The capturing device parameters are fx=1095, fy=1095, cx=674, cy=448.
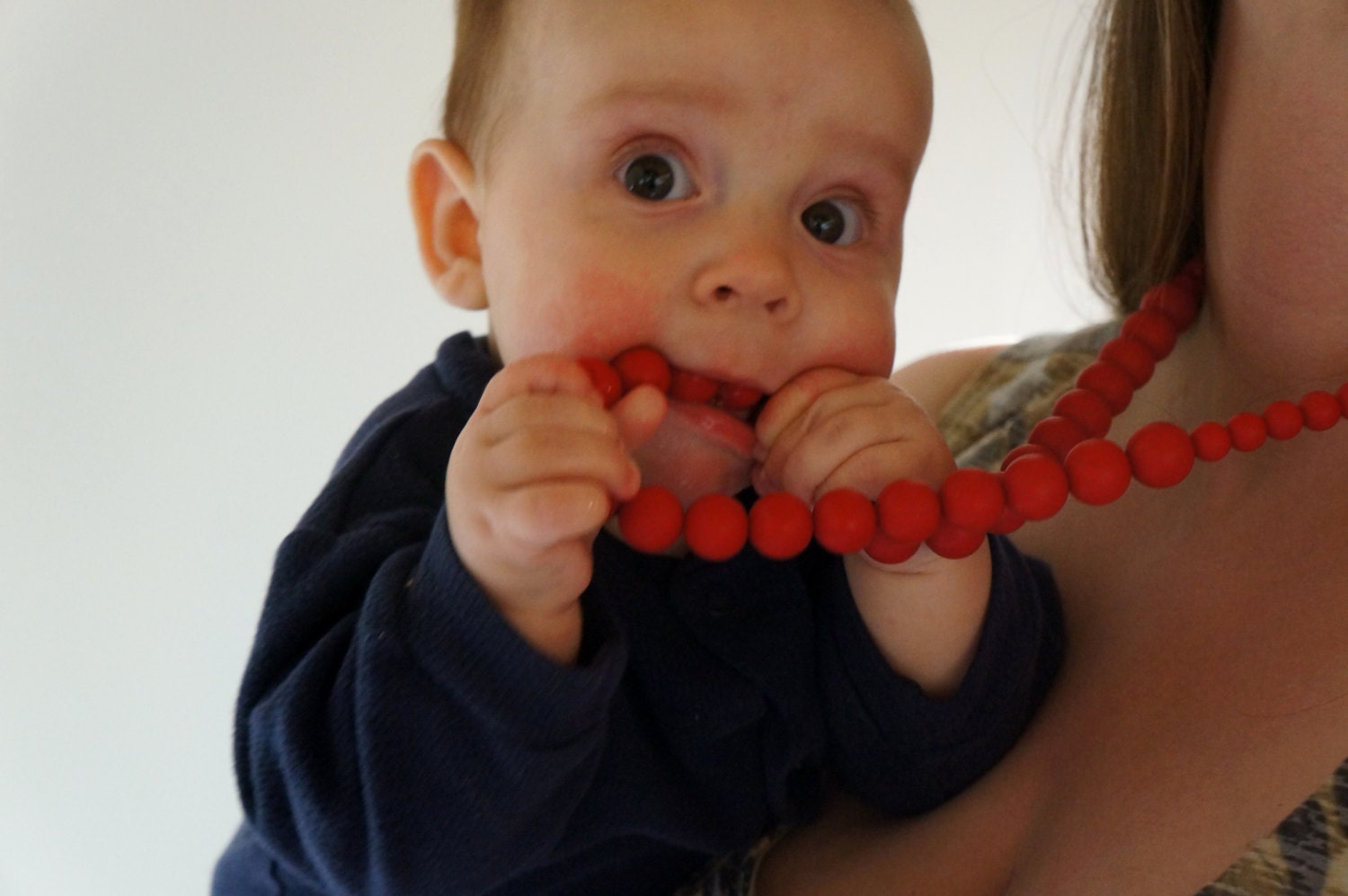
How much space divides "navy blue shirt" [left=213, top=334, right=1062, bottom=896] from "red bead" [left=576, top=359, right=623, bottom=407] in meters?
0.11

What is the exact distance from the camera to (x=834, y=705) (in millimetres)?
753

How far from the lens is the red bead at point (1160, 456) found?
601mm

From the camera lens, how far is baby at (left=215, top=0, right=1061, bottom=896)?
22.1 inches

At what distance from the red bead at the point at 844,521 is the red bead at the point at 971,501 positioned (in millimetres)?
40

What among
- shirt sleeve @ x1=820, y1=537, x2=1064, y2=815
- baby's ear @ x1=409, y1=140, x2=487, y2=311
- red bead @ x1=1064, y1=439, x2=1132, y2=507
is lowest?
shirt sleeve @ x1=820, y1=537, x2=1064, y2=815

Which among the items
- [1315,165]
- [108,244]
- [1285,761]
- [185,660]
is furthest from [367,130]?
[1285,761]

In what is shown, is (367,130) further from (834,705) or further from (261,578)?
(834,705)

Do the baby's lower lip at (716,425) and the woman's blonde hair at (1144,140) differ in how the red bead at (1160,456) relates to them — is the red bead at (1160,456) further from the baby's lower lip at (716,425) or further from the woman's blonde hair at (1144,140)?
the woman's blonde hair at (1144,140)

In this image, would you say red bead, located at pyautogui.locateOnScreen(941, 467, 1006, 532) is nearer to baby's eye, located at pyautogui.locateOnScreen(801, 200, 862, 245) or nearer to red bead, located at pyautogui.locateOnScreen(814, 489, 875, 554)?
red bead, located at pyautogui.locateOnScreen(814, 489, 875, 554)

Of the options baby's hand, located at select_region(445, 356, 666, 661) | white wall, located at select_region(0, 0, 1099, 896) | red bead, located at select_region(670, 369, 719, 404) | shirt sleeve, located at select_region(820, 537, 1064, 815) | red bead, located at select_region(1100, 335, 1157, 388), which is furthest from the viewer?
white wall, located at select_region(0, 0, 1099, 896)

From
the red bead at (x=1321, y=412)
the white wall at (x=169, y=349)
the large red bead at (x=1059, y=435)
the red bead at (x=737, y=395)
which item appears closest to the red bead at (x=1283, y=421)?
the red bead at (x=1321, y=412)

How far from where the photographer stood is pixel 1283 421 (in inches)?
26.8

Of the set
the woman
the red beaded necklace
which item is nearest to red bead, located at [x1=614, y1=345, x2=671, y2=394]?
the red beaded necklace

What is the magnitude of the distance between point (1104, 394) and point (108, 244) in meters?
1.14
